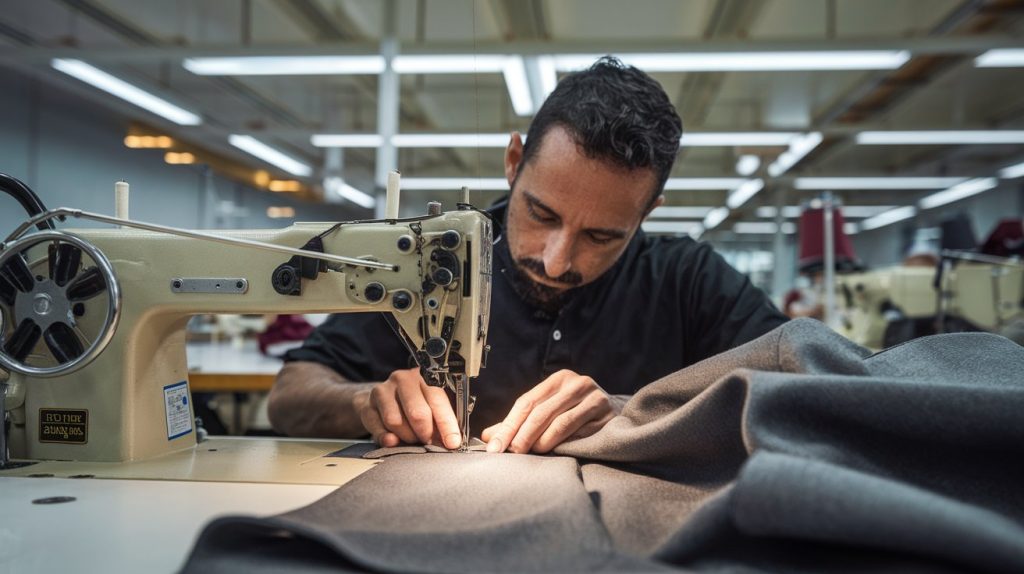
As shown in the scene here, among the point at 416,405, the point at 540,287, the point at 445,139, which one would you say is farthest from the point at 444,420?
the point at 445,139

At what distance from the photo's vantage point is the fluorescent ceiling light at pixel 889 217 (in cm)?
1506

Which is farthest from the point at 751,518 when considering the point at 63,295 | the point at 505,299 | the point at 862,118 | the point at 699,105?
the point at 862,118

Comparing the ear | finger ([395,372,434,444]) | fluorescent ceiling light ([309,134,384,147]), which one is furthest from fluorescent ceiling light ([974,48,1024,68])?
finger ([395,372,434,444])

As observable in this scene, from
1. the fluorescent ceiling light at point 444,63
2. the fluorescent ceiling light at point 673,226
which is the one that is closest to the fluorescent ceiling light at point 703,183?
the fluorescent ceiling light at point 673,226

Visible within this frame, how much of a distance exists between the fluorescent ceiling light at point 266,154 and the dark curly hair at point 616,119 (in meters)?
5.34

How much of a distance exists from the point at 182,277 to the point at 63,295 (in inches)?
7.1

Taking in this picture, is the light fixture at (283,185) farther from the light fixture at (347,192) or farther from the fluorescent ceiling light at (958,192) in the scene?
the fluorescent ceiling light at (958,192)

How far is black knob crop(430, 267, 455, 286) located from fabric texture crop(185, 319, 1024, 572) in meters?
0.31

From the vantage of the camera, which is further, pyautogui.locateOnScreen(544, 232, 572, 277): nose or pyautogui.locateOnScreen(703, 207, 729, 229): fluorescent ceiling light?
pyautogui.locateOnScreen(703, 207, 729, 229): fluorescent ceiling light

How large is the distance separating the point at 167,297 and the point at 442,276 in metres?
0.47

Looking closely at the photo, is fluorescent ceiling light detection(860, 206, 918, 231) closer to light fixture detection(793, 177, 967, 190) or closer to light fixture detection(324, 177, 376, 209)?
light fixture detection(793, 177, 967, 190)

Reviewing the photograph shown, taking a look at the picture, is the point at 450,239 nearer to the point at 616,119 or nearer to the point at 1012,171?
the point at 616,119

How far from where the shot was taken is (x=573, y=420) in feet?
3.51

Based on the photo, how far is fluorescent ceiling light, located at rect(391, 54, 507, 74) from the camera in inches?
197
